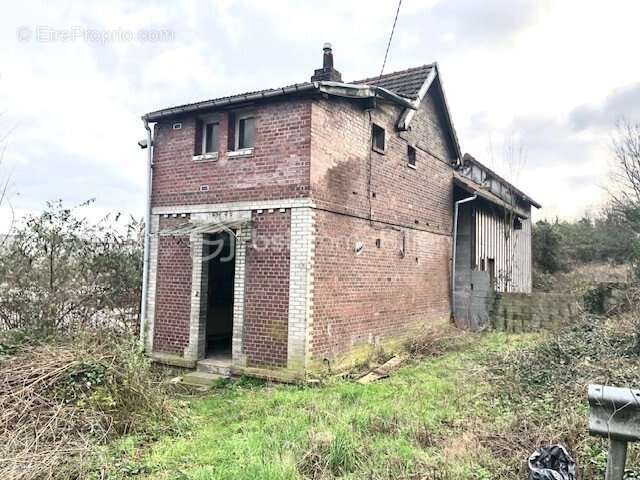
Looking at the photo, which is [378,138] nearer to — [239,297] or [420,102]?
[420,102]

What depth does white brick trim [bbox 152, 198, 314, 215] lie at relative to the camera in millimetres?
9055

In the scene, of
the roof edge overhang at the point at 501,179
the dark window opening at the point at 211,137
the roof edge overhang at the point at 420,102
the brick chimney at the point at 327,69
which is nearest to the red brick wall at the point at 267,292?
the dark window opening at the point at 211,137

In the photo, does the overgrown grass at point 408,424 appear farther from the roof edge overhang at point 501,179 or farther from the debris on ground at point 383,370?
the roof edge overhang at point 501,179

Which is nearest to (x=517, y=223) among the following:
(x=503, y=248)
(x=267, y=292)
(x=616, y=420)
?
(x=503, y=248)

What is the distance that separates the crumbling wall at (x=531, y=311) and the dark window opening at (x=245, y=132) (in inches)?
401

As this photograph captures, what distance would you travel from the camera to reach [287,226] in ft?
30.0

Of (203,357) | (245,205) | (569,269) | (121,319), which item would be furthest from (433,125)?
(569,269)

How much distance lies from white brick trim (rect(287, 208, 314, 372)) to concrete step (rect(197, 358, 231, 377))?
1589mm

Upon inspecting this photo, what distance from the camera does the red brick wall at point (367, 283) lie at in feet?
30.3

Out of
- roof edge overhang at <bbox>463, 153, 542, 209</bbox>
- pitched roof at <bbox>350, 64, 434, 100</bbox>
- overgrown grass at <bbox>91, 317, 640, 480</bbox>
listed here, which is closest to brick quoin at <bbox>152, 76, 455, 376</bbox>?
pitched roof at <bbox>350, 64, 434, 100</bbox>

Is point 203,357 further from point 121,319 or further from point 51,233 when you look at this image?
point 51,233

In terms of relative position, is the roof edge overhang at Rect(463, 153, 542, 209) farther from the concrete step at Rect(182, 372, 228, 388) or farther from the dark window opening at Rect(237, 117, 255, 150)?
the concrete step at Rect(182, 372, 228, 388)

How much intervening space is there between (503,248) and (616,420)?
54.2 feet

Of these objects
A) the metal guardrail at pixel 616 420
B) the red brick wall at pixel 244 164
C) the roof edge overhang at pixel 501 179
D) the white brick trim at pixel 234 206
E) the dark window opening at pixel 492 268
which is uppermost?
the roof edge overhang at pixel 501 179
